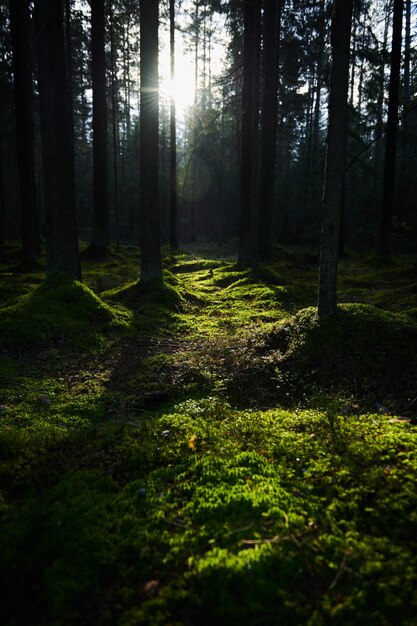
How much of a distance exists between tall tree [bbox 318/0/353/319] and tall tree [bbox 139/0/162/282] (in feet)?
20.3

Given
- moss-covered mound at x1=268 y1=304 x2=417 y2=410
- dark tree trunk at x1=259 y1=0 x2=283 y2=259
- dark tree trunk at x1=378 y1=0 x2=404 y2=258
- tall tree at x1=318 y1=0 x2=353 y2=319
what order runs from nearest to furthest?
moss-covered mound at x1=268 y1=304 x2=417 y2=410 < tall tree at x1=318 y1=0 x2=353 y2=319 < dark tree trunk at x1=259 y1=0 x2=283 y2=259 < dark tree trunk at x1=378 y1=0 x2=404 y2=258

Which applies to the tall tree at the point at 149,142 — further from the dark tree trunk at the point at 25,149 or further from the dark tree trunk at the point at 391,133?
the dark tree trunk at the point at 391,133

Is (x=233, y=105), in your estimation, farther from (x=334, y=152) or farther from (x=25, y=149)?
(x=334, y=152)

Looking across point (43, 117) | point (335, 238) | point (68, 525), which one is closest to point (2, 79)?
point (43, 117)

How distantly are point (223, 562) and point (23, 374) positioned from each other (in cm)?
460

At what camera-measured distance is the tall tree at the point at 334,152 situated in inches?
176

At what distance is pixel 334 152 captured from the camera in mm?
4719

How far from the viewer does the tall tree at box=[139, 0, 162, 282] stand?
9.54 metres

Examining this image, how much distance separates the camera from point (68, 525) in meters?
2.08

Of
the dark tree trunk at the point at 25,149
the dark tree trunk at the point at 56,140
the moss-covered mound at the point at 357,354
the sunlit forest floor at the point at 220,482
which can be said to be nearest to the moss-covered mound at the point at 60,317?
the sunlit forest floor at the point at 220,482

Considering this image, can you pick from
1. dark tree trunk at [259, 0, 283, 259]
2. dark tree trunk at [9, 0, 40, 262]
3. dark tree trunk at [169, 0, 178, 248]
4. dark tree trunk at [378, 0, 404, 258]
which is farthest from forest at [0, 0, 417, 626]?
dark tree trunk at [169, 0, 178, 248]

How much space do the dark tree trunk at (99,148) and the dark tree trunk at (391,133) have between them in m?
12.3

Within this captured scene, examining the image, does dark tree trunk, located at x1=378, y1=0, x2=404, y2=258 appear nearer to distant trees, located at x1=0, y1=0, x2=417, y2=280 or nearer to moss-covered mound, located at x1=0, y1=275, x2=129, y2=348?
distant trees, located at x1=0, y1=0, x2=417, y2=280

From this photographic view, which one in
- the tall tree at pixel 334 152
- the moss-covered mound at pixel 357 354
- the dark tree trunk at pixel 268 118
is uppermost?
the dark tree trunk at pixel 268 118
